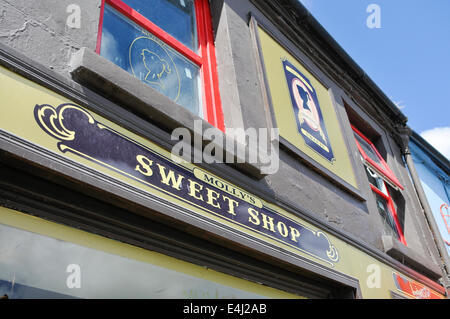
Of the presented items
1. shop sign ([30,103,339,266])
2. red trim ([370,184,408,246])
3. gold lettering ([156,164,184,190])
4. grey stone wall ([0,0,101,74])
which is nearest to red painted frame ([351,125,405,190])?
red trim ([370,184,408,246])

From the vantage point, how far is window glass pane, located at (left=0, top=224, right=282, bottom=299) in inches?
76.8

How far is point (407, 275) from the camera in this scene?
17.5 feet

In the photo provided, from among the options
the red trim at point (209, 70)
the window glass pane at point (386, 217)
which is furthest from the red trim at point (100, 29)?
the window glass pane at point (386, 217)

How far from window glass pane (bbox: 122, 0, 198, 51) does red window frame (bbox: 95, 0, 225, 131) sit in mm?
83

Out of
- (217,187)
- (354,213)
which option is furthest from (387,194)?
(217,187)

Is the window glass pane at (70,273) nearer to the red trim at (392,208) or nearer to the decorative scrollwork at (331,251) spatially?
the decorative scrollwork at (331,251)

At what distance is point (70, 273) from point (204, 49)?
9.36 ft

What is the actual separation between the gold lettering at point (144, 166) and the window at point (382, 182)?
444 centimetres

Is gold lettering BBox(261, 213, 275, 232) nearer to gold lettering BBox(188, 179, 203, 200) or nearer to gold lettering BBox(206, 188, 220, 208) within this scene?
gold lettering BBox(206, 188, 220, 208)

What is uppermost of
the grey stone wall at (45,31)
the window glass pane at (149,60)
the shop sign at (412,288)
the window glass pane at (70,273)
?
the window glass pane at (149,60)

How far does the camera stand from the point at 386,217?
20.6 feet

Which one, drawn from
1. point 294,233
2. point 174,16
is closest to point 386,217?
point 294,233

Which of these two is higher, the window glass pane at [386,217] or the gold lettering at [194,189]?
the window glass pane at [386,217]

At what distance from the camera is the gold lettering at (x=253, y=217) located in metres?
3.25
